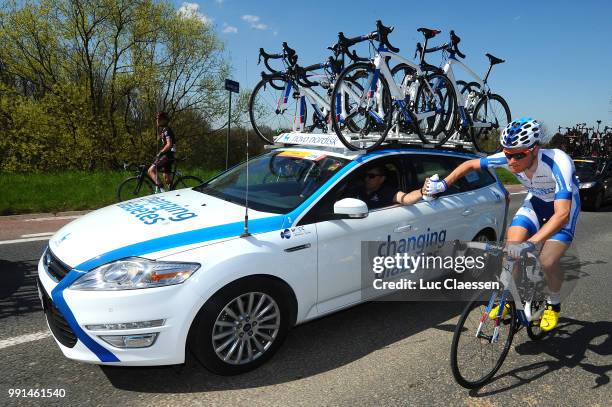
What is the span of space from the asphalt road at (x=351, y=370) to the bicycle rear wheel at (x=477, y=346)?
4.3 inches

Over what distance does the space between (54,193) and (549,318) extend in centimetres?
970

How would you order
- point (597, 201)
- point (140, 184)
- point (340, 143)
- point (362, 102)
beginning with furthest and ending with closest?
point (597, 201) < point (140, 184) < point (362, 102) < point (340, 143)

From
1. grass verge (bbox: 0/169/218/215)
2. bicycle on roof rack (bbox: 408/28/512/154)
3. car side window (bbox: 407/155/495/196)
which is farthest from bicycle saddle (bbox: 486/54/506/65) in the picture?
grass verge (bbox: 0/169/218/215)

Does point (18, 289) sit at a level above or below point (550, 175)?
below

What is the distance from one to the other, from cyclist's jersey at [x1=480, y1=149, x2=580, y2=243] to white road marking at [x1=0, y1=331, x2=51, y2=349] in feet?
13.0

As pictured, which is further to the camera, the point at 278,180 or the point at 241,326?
the point at 278,180

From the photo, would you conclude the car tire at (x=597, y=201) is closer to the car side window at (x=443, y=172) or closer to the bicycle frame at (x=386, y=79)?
the car side window at (x=443, y=172)

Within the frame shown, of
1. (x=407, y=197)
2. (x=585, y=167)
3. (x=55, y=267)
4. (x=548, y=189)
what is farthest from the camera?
Answer: (x=585, y=167)

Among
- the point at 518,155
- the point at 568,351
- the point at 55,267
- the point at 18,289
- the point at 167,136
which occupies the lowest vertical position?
the point at 568,351

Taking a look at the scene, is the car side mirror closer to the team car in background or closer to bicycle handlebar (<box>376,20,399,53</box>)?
bicycle handlebar (<box>376,20,399,53</box>)

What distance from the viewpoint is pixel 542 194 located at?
11.8ft

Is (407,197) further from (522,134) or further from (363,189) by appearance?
(522,134)

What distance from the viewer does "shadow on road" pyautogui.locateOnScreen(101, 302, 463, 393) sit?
303cm

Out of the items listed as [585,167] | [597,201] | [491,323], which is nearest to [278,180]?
[491,323]
